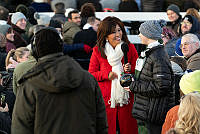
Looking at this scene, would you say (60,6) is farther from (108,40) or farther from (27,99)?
(27,99)

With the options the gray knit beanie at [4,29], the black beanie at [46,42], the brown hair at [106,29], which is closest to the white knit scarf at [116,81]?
the brown hair at [106,29]

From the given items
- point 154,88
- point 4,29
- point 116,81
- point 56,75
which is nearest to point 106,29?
point 116,81

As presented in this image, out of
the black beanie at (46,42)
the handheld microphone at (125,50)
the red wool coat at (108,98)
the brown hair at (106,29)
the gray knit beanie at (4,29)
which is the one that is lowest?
the red wool coat at (108,98)

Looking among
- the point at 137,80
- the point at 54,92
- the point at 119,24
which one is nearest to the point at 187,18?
the point at 119,24

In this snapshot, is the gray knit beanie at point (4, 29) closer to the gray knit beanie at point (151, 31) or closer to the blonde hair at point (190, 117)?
the gray knit beanie at point (151, 31)

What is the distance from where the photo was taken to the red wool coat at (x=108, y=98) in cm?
503

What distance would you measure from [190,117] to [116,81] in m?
2.10

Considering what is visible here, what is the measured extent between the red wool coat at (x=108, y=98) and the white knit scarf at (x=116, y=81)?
0.22ft

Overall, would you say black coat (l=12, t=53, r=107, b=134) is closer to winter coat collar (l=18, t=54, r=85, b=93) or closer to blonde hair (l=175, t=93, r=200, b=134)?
winter coat collar (l=18, t=54, r=85, b=93)

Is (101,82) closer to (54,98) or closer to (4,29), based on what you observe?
(54,98)

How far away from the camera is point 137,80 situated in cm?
448

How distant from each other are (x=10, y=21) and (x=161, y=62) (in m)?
5.32

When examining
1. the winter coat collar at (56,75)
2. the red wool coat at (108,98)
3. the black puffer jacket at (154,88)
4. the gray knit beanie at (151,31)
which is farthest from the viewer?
the red wool coat at (108,98)

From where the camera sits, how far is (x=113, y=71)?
5047 millimetres
